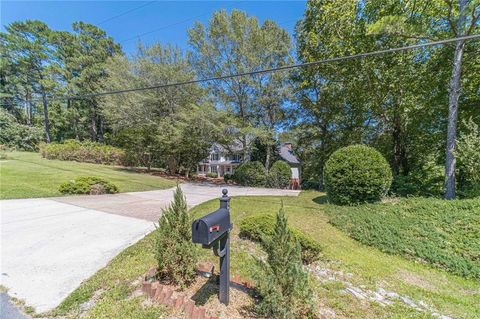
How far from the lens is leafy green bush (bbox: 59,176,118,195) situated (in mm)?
8719

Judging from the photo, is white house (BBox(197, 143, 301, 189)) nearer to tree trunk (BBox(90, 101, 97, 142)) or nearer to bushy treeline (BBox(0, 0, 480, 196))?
bushy treeline (BBox(0, 0, 480, 196))

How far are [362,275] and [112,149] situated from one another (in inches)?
956

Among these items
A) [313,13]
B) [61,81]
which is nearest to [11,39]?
[61,81]

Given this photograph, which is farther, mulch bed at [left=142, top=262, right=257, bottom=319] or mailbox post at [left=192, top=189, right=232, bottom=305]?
mulch bed at [left=142, top=262, right=257, bottom=319]

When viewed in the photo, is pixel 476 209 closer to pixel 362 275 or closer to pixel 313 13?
pixel 362 275

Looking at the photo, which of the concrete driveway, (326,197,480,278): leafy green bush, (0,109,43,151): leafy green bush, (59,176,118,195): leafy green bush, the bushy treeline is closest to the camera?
the concrete driveway

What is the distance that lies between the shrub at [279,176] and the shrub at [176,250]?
13.0m

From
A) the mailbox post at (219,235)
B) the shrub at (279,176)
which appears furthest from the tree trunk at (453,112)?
the shrub at (279,176)

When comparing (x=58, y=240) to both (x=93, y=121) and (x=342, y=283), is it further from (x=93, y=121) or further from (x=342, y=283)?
(x=93, y=121)

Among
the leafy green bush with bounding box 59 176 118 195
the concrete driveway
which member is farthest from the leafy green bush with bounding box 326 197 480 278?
the leafy green bush with bounding box 59 176 118 195

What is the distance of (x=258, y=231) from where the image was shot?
13.5ft

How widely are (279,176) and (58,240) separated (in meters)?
12.7

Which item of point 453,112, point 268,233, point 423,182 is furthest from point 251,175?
point 268,233

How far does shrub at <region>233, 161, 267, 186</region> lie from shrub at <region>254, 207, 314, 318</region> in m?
13.3
